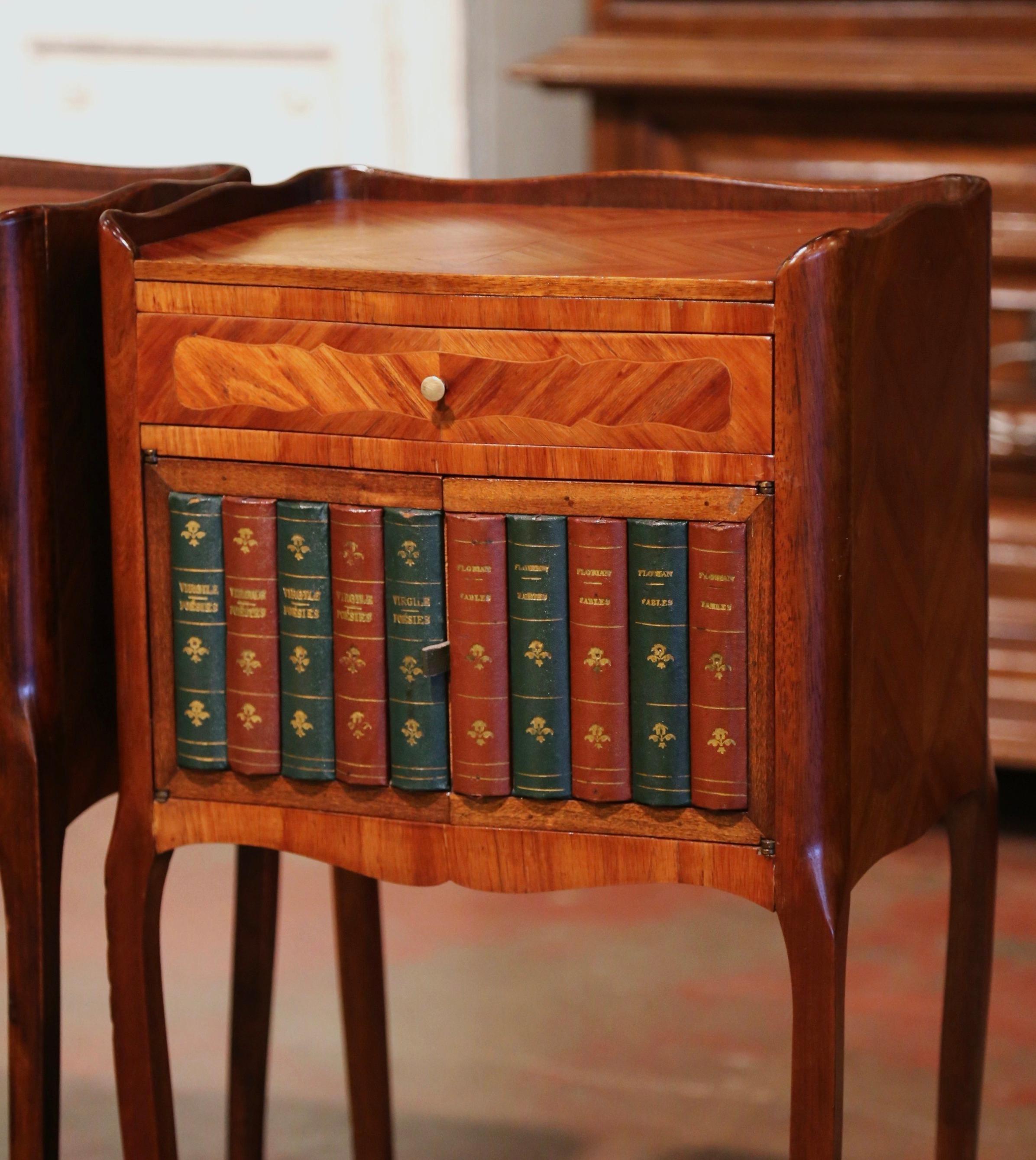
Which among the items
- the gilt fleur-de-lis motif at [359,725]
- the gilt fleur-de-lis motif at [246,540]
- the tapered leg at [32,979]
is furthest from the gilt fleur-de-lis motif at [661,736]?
the tapered leg at [32,979]

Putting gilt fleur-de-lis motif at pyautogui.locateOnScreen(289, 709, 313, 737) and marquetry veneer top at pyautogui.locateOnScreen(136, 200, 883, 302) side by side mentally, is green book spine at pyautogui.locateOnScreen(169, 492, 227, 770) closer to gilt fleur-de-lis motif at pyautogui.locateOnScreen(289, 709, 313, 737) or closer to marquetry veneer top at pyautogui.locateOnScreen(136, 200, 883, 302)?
gilt fleur-de-lis motif at pyautogui.locateOnScreen(289, 709, 313, 737)

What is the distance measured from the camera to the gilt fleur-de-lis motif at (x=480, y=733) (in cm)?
136

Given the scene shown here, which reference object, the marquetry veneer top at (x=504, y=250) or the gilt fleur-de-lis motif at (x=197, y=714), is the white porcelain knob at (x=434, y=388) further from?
the gilt fleur-de-lis motif at (x=197, y=714)

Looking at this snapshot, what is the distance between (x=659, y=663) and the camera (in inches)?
51.8

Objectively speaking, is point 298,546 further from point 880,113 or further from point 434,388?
point 880,113

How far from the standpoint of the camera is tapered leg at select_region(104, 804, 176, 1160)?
4.71ft

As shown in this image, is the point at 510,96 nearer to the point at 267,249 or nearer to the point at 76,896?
the point at 76,896

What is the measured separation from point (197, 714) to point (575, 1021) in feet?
3.73

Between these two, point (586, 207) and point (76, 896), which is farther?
point (76, 896)

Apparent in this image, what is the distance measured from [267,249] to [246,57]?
232cm

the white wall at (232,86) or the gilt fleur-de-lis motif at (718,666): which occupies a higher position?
the white wall at (232,86)

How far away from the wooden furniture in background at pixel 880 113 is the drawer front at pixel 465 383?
1702 millimetres

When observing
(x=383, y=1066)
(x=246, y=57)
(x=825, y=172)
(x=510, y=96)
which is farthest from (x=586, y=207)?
(x=246, y=57)

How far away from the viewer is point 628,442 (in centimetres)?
A: 129
